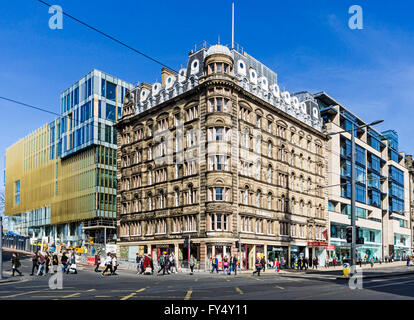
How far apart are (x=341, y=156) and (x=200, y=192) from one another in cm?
3460

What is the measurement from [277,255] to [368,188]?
123ft

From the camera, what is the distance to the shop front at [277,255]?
5509 cm

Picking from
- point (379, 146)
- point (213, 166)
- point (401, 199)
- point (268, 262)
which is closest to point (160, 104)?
point (213, 166)

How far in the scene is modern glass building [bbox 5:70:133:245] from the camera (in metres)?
78.3

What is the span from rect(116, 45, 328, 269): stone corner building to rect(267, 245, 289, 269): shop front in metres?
0.12

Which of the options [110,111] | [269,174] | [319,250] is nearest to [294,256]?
[319,250]

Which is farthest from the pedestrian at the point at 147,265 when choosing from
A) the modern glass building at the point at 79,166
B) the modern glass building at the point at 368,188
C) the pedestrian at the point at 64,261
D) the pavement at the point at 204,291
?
the modern glass building at the point at 79,166

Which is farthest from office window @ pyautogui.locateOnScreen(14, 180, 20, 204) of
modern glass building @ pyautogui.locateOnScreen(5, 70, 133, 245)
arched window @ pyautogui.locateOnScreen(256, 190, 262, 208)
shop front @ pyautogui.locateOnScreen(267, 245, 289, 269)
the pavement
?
the pavement

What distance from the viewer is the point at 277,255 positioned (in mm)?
56844

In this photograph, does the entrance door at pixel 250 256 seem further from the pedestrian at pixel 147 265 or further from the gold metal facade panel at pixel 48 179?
the gold metal facade panel at pixel 48 179

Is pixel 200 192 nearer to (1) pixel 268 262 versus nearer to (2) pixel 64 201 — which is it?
(1) pixel 268 262

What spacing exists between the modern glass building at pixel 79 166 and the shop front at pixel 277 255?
3046 cm

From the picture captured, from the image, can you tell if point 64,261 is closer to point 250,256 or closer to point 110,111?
point 250,256

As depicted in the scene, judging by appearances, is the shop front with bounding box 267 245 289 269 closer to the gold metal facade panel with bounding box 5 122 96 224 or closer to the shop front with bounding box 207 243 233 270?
the shop front with bounding box 207 243 233 270
